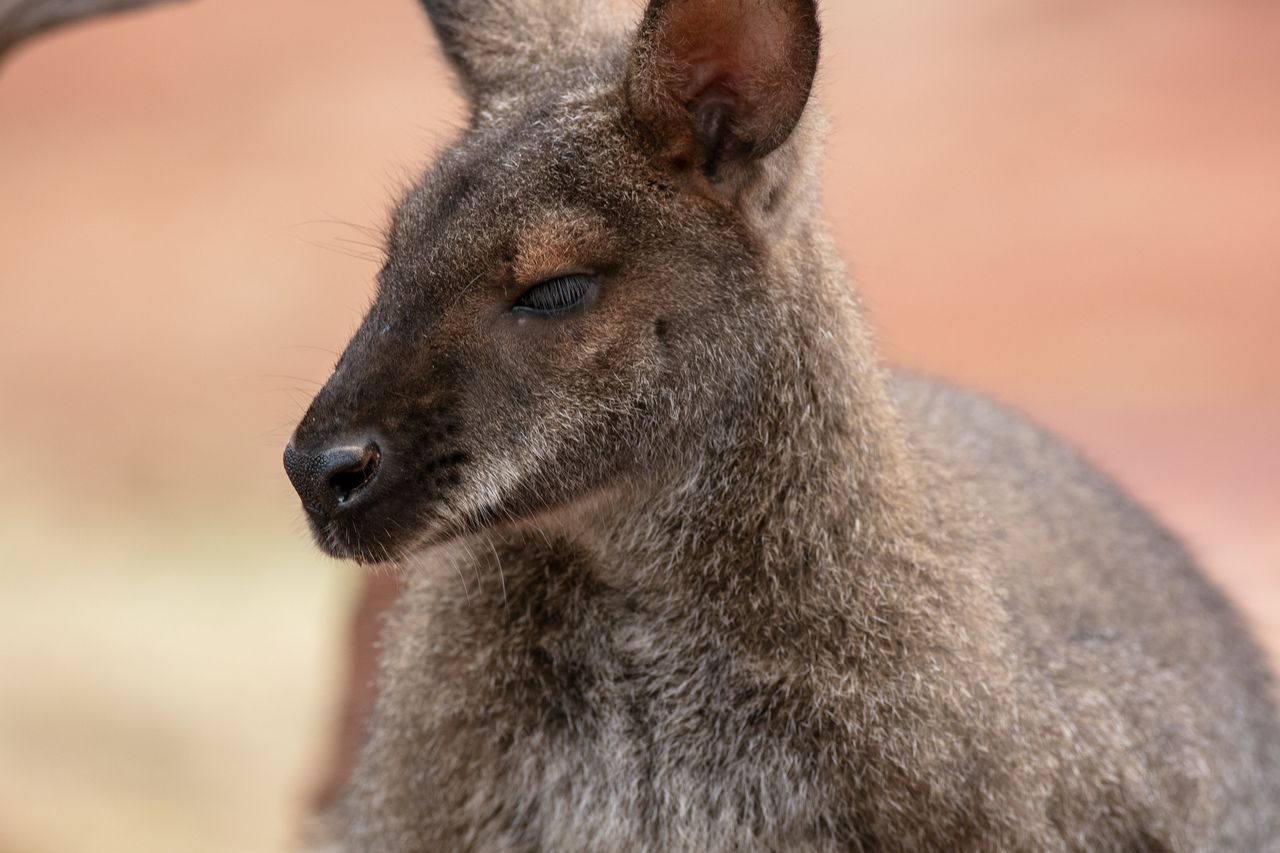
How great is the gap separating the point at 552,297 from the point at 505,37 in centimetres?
→ 128

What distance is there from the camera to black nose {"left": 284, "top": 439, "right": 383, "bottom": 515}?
4.39 meters

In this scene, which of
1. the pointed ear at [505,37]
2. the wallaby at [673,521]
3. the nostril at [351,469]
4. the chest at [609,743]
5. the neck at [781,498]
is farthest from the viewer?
the pointed ear at [505,37]

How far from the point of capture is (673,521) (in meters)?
4.85

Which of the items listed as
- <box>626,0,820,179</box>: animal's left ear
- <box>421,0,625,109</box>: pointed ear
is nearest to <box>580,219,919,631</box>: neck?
<box>626,0,820,179</box>: animal's left ear

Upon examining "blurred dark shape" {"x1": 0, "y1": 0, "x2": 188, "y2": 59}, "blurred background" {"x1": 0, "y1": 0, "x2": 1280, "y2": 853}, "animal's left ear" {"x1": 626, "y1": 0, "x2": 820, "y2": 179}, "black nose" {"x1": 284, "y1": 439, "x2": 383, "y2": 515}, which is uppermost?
"animal's left ear" {"x1": 626, "y1": 0, "x2": 820, "y2": 179}

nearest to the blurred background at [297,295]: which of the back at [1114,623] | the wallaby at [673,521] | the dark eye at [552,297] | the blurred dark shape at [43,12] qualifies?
the blurred dark shape at [43,12]

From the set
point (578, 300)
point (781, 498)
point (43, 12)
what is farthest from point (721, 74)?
point (43, 12)

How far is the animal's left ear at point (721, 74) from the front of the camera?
4.46 m

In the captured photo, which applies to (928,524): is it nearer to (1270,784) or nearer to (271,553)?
(1270,784)

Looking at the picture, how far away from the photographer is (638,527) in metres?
4.88

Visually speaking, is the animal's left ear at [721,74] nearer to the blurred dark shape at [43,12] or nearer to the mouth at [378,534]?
the mouth at [378,534]

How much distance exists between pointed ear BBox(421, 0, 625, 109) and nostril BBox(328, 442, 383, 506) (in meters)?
1.39

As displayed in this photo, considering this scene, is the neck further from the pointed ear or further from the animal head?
the pointed ear

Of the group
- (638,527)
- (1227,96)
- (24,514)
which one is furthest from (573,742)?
(1227,96)
